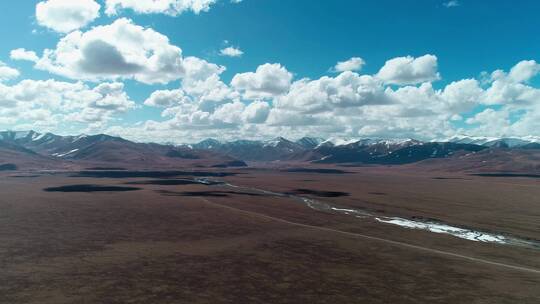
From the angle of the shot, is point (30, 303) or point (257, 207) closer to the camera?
point (30, 303)

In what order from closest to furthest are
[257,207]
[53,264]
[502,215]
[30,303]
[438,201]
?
[30,303] < [53,264] < [502,215] < [257,207] < [438,201]

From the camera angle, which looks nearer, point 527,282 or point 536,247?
point 527,282

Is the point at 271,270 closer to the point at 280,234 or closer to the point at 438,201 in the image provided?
the point at 280,234

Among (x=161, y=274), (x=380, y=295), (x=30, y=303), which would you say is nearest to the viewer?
(x=30, y=303)

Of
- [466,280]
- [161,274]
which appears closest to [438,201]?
[466,280]

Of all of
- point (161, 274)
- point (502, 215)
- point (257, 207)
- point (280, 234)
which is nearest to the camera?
point (161, 274)

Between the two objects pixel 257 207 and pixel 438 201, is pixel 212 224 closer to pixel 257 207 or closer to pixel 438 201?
pixel 257 207

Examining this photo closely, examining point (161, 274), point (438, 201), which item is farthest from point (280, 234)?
point (438, 201)

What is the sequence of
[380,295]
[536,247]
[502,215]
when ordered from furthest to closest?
[502,215]
[536,247]
[380,295]
